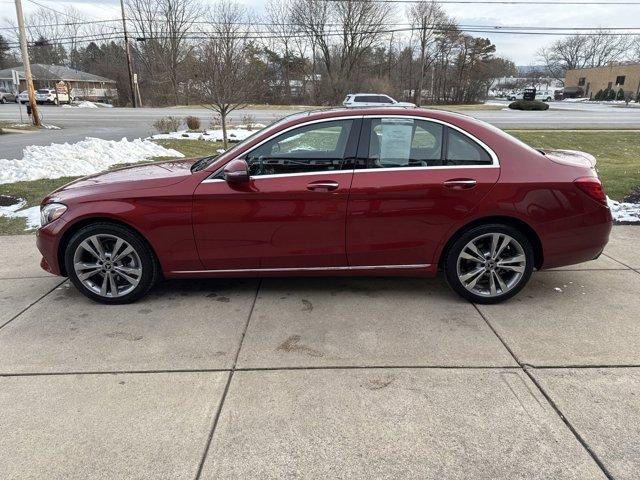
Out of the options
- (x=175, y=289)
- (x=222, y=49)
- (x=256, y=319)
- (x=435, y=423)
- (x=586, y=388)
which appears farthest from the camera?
(x=222, y=49)

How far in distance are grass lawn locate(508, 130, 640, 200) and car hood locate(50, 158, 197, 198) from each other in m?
7.51

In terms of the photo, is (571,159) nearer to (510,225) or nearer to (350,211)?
(510,225)

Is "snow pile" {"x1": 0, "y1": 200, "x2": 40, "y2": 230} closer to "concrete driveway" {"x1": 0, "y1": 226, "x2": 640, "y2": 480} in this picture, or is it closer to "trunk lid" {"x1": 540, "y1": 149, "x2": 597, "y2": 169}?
"concrete driveway" {"x1": 0, "y1": 226, "x2": 640, "y2": 480}

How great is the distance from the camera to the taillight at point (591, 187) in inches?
157

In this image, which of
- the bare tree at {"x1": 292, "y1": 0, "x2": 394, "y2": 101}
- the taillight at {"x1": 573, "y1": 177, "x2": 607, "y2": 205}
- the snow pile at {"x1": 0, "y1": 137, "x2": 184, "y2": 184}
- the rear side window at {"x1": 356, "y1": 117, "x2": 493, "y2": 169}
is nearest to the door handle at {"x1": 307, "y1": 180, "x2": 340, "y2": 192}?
the rear side window at {"x1": 356, "y1": 117, "x2": 493, "y2": 169}

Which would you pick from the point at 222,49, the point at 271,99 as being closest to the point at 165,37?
the point at 271,99

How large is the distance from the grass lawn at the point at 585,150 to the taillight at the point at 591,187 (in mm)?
4335

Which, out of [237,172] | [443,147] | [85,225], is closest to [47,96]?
[85,225]

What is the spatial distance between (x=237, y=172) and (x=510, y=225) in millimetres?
2280

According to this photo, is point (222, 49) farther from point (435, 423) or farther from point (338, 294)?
point (435, 423)

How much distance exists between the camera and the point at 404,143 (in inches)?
160

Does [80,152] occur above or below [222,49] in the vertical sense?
below

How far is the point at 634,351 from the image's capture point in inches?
133

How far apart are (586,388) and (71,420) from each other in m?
3.02
